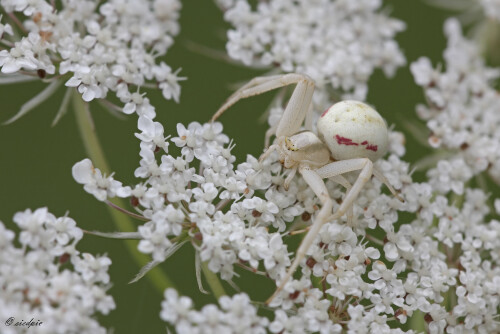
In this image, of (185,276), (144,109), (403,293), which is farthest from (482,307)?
(144,109)

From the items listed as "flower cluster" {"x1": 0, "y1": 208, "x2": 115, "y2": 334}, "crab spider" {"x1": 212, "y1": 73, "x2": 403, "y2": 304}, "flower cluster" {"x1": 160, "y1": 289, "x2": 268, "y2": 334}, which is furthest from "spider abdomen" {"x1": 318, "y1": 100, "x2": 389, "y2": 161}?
"flower cluster" {"x1": 0, "y1": 208, "x2": 115, "y2": 334}

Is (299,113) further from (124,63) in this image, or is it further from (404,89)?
(404,89)

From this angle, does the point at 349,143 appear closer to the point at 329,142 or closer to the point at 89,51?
the point at 329,142

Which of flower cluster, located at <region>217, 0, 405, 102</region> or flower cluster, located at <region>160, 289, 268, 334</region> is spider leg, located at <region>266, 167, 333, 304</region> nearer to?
flower cluster, located at <region>160, 289, 268, 334</region>

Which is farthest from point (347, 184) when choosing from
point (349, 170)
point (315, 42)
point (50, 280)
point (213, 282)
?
point (50, 280)

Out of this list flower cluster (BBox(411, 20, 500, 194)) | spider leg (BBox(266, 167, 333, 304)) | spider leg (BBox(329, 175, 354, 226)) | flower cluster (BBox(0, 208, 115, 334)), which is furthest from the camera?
flower cluster (BBox(411, 20, 500, 194))

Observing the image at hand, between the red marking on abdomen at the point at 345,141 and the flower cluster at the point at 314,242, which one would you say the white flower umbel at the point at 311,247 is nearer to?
the flower cluster at the point at 314,242

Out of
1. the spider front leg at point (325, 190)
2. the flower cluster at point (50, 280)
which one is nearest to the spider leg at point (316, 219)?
the spider front leg at point (325, 190)
